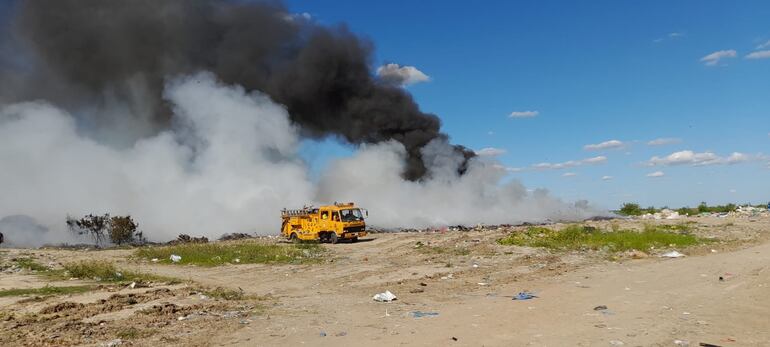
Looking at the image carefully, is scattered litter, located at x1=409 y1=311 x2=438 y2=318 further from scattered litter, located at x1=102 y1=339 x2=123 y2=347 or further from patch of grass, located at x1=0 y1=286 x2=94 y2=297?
patch of grass, located at x1=0 y1=286 x2=94 y2=297

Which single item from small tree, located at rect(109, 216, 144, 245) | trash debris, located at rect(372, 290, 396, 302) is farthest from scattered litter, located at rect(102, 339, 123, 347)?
small tree, located at rect(109, 216, 144, 245)

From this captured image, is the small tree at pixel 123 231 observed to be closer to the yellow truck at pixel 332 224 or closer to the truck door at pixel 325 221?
the yellow truck at pixel 332 224

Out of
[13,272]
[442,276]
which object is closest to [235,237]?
[13,272]

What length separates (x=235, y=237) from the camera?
111ft

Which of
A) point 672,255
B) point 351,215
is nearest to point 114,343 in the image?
point 672,255

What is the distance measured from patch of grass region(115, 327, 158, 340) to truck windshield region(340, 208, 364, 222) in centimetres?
1858

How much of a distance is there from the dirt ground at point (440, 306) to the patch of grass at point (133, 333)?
37mm

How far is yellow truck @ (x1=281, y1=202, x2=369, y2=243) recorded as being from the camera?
86.9 ft

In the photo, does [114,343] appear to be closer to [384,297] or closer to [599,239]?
[384,297]

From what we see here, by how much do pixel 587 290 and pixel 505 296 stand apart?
5.75ft

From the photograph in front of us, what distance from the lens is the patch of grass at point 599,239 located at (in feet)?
60.6

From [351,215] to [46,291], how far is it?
1591 centimetres

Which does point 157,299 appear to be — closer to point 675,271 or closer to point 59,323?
point 59,323

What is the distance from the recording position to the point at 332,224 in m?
26.7
